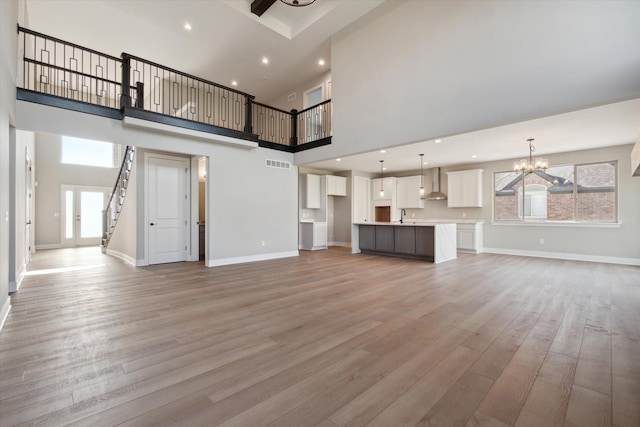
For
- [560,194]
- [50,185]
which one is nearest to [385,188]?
[560,194]

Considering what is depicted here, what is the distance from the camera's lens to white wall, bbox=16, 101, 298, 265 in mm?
4824

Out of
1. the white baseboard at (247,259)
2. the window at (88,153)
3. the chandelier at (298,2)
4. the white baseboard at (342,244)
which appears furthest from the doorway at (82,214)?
the chandelier at (298,2)

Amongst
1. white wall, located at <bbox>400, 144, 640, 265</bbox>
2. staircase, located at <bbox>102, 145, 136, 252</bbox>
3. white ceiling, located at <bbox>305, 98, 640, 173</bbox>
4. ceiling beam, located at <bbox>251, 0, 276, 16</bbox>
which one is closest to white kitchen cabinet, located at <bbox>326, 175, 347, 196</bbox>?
white ceiling, located at <bbox>305, 98, 640, 173</bbox>

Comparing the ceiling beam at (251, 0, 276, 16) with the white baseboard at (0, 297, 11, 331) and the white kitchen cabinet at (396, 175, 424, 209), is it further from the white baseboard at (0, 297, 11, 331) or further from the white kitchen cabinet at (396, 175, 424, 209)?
the white kitchen cabinet at (396, 175, 424, 209)

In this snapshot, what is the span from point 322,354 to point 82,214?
1206 centimetres

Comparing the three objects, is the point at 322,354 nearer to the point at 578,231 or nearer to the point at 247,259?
the point at 247,259

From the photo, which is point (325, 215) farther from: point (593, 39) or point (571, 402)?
point (571, 402)

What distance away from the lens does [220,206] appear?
6.36m

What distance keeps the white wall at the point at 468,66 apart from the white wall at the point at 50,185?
1005 centimetres

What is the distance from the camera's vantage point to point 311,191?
373 inches

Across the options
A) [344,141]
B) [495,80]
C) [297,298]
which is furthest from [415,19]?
[297,298]

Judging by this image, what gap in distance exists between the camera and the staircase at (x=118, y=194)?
7.05 m

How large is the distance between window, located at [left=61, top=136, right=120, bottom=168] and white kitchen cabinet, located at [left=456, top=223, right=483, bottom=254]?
42.4 ft

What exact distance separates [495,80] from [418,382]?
4602 mm
